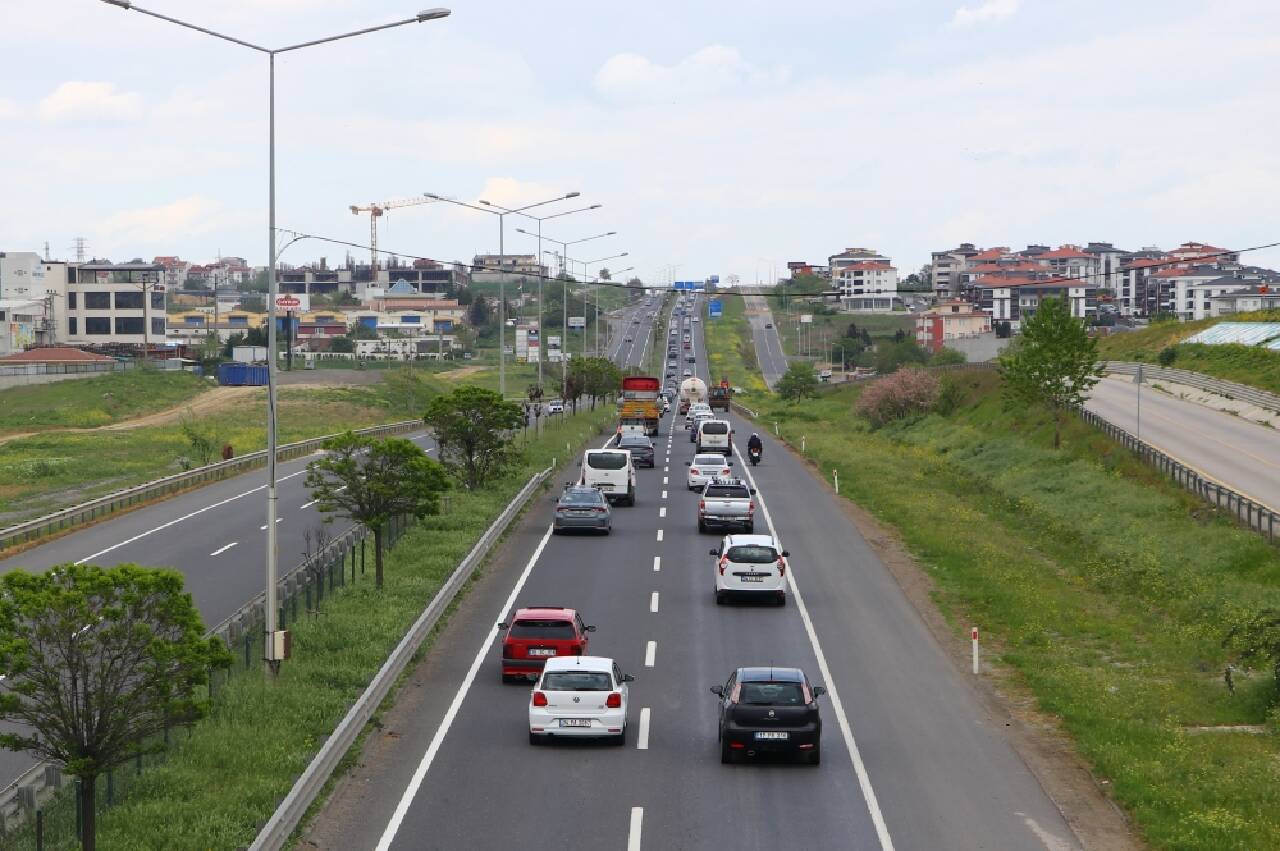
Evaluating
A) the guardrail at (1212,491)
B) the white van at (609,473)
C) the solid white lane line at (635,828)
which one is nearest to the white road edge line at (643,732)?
the solid white lane line at (635,828)

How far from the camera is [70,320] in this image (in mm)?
172250

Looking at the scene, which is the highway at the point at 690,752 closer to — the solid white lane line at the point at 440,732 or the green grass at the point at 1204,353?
the solid white lane line at the point at 440,732

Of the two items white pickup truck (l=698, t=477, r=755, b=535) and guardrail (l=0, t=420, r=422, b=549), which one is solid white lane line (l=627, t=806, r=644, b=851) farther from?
guardrail (l=0, t=420, r=422, b=549)

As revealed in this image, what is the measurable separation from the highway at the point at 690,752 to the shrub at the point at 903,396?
6589 centimetres

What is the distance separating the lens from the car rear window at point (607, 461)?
5603 centimetres

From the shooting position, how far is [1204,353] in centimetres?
10531

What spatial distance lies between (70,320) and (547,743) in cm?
16247

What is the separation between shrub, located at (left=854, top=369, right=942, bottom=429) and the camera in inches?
4126

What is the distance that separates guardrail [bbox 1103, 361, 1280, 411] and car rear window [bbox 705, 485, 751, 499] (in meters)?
→ 33.4

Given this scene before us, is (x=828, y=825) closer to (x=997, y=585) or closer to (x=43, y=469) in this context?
(x=997, y=585)

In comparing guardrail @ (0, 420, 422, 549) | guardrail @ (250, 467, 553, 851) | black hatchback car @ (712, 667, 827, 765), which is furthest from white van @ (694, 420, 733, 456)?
black hatchback car @ (712, 667, 827, 765)

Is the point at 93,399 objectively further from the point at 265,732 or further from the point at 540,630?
the point at 265,732

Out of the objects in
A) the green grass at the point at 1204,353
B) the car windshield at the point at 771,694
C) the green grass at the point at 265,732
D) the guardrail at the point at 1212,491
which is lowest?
the green grass at the point at 265,732

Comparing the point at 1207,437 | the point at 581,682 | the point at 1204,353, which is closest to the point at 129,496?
the point at 581,682
